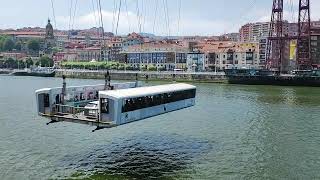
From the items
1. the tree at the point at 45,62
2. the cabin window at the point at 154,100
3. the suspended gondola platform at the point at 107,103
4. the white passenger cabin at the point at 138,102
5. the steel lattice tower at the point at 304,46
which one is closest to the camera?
the white passenger cabin at the point at 138,102

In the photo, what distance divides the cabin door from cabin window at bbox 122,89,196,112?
3967mm

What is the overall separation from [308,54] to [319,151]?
7341 centimetres

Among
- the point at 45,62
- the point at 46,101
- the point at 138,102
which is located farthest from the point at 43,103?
the point at 45,62

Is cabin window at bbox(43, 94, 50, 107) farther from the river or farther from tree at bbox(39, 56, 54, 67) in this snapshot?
tree at bbox(39, 56, 54, 67)

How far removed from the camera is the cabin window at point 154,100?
1938 centimetres

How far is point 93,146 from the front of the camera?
23.5 meters

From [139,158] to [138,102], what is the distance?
279cm

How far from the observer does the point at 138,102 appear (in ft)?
65.8

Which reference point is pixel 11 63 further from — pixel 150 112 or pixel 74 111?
pixel 150 112

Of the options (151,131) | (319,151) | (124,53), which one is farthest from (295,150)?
(124,53)

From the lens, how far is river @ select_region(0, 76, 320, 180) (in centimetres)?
1897

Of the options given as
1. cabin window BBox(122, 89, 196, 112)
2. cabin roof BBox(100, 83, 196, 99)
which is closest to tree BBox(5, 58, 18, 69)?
cabin window BBox(122, 89, 196, 112)

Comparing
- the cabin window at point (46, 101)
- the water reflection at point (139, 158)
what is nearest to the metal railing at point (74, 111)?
the cabin window at point (46, 101)

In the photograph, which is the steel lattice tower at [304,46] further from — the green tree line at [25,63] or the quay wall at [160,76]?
the green tree line at [25,63]
